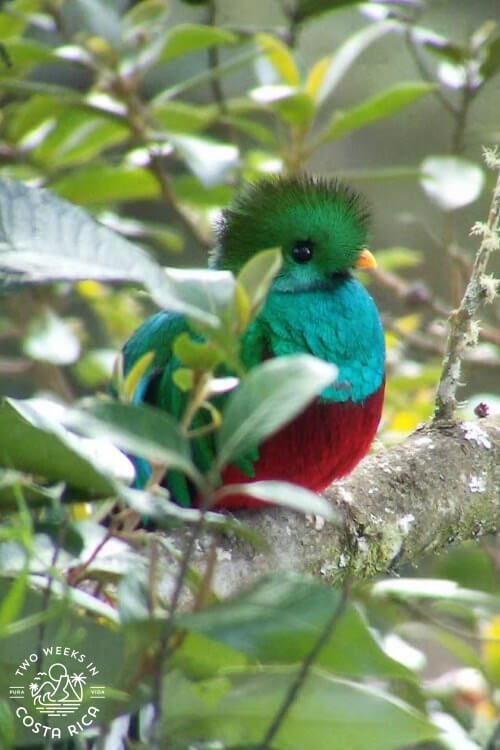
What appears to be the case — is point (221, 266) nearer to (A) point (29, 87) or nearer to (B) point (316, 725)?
(A) point (29, 87)

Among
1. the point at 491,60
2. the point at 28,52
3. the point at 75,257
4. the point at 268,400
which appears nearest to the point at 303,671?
the point at 268,400

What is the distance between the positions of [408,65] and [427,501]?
3184mm

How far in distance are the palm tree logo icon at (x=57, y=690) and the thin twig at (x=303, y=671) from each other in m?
0.16

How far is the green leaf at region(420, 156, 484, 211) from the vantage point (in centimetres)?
225

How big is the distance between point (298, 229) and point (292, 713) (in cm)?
104

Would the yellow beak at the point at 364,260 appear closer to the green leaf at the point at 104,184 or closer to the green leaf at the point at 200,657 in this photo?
the green leaf at the point at 104,184

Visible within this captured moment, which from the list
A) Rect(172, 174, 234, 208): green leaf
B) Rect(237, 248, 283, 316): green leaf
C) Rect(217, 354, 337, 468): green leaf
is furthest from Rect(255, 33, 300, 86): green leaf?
Rect(217, 354, 337, 468): green leaf

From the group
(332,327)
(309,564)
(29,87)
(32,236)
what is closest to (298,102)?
(29,87)

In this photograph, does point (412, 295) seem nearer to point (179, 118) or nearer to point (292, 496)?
point (179, 118)

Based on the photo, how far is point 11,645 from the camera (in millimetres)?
804

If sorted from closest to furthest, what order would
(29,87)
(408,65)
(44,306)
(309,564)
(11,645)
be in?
(11,645), (309,564), (29,87), (44,306), (408,65)

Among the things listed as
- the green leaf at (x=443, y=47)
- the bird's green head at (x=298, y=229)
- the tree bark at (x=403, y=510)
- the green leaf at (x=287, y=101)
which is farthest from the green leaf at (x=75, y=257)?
the green leaf at (x=443, y=47)

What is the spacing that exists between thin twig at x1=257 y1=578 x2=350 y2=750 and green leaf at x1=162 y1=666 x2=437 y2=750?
2 cm

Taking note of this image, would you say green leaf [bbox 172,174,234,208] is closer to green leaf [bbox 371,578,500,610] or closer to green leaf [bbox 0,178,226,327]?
green leaf [bbox 371,578,500,610]
